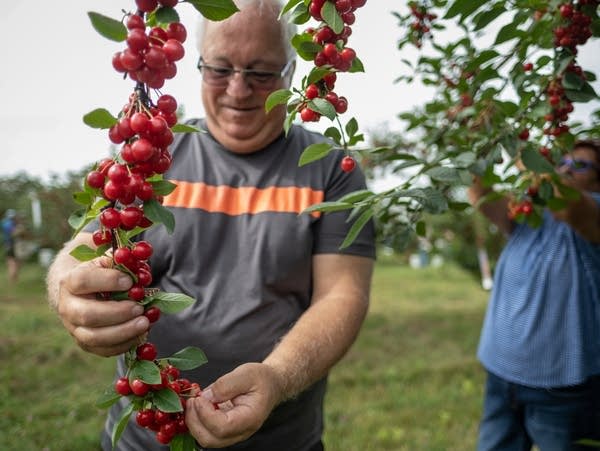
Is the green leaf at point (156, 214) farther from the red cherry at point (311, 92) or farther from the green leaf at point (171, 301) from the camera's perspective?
the red cherry at point (311, 92)

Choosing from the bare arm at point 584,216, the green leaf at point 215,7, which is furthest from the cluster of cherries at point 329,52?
the bare arm at point 584,216

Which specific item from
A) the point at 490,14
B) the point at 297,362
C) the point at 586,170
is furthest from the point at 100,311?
the point at 586,170

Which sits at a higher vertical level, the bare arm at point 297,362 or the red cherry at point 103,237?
the red cherry at point 103,237

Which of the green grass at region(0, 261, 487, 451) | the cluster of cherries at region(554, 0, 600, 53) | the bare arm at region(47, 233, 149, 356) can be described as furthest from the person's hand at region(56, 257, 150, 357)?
the green grass at region(0, 261, 487, 451)

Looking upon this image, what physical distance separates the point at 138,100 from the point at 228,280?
91 cm

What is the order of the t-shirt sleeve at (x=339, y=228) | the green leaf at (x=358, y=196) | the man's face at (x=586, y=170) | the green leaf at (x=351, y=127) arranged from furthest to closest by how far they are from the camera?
the man's face at (x=586, y=170), the t-shirt sleeve at (x=339, y=228), the green leaf at (x=358, y=196), the green leaf at (x=351, y=127)

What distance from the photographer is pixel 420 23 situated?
5.94ft

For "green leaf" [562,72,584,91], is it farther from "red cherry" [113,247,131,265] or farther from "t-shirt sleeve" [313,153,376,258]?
"red cherry" [113,247,131,265]

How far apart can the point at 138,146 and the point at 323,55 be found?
1.15ft

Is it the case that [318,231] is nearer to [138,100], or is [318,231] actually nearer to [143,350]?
[143,350]

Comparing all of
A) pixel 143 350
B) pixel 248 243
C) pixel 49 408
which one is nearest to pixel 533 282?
pixel 248 243

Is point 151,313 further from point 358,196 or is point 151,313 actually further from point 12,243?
point 12,243

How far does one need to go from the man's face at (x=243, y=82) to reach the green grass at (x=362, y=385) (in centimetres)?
244

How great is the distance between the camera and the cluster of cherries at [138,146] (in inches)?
27.9
